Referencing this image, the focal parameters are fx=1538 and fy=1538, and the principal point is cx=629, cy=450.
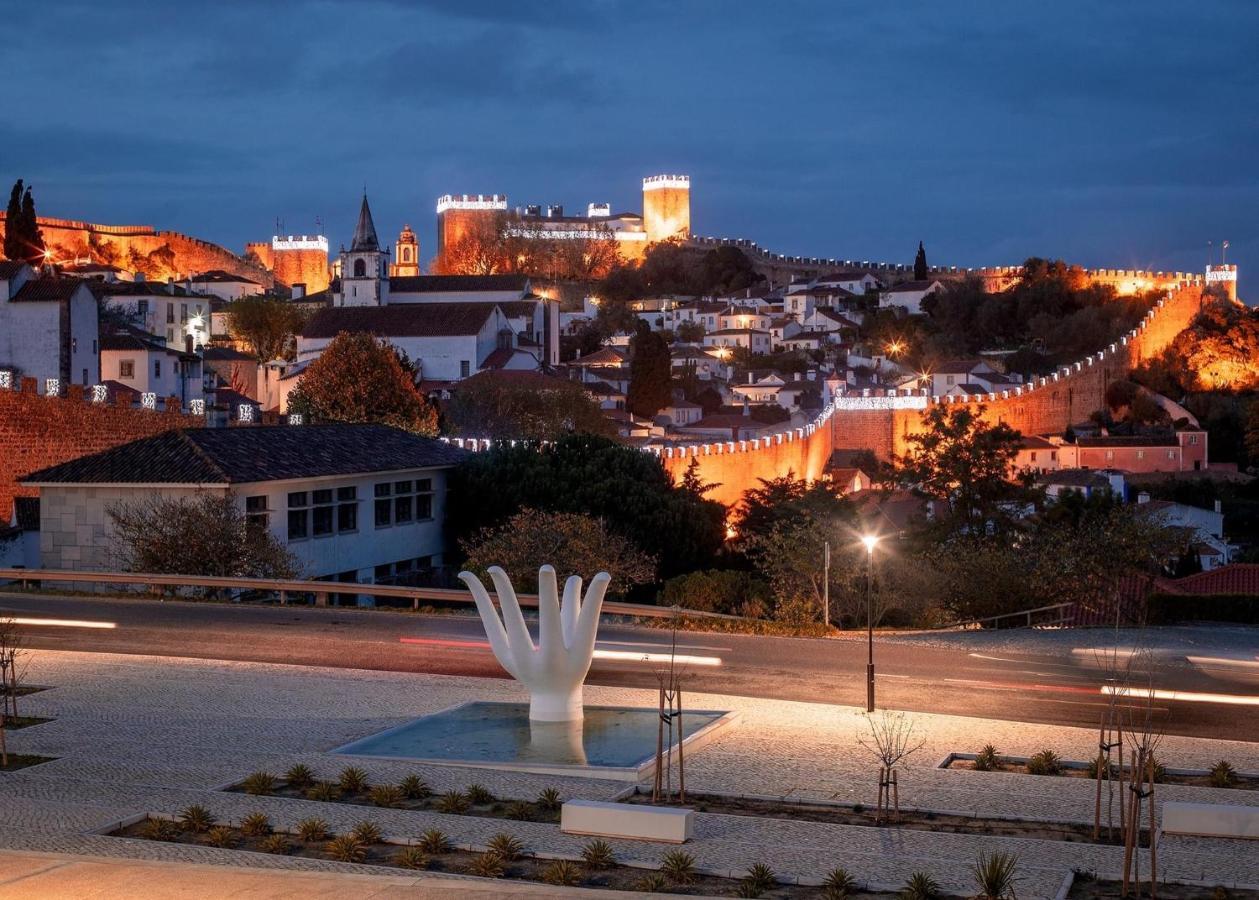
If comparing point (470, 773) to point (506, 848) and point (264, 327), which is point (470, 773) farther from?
point (264, 327)

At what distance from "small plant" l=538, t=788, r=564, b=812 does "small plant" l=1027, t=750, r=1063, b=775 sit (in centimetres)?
363

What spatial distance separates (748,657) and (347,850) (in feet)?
29.7

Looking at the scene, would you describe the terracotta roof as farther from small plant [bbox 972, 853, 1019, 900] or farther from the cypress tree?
small plant [bbox 972, 853, 1019, 900]

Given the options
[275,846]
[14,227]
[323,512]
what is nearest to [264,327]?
[14,227]

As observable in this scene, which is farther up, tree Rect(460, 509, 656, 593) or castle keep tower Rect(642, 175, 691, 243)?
castle keep tower Rect(642, 175, 691, 243)

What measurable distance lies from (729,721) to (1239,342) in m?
77.4

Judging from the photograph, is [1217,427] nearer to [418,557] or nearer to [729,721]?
[418,557]

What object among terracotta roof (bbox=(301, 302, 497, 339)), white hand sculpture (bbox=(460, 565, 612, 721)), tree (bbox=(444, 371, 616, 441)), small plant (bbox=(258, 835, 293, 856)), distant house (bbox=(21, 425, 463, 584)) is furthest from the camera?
terracotta roof (bbox=(301, 302, 497, 339))

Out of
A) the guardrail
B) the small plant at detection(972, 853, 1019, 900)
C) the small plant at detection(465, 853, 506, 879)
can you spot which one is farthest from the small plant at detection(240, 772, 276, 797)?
the guardrail

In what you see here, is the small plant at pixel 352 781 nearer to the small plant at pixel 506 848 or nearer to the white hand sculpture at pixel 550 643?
the small plant at pixel 506 848

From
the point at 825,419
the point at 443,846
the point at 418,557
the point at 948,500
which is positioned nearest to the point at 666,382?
the point at 825,419

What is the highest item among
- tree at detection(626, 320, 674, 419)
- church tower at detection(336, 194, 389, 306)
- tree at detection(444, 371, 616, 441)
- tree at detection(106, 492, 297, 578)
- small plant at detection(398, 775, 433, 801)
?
church tower at detection(336, 194, 389, 306)

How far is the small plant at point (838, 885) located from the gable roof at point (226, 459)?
19.6m

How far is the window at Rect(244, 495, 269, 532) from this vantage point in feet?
89.4
